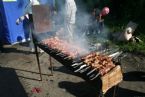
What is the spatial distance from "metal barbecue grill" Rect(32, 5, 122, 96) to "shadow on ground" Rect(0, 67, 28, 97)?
1.82m

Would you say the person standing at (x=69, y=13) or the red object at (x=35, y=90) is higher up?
the person standing at (x=69, y=13)

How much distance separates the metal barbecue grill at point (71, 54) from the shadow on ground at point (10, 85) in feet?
5.97

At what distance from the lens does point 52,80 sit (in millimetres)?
8211

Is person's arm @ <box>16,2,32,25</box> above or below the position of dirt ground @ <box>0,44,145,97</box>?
above

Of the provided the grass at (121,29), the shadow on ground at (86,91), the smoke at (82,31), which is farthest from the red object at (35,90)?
the grass at (121,29)

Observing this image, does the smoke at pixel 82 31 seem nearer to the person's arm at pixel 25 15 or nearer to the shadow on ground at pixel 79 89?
the person's arm at pixel 25 15

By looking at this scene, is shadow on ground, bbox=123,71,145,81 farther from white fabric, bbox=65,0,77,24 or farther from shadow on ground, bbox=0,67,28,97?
shadow on ground, bbox=0,67,28,97

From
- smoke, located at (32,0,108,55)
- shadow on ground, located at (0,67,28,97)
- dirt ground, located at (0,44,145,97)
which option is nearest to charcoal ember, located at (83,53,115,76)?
smoke, located at (32,0,108,55)

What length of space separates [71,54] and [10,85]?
3221mm

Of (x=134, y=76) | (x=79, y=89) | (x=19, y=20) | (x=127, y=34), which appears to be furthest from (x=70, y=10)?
(x=134, y=76)

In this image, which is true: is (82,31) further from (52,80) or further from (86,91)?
(86,91)

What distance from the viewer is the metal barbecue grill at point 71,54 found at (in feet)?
17.4

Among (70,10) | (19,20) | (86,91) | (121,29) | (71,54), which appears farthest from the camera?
(121,29)

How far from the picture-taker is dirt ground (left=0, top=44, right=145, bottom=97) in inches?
292
